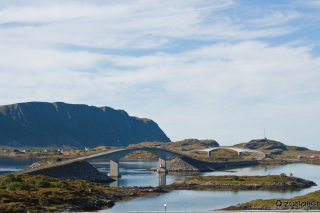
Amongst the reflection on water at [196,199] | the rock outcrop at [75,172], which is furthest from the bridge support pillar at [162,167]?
the reflection on water at [196,199]

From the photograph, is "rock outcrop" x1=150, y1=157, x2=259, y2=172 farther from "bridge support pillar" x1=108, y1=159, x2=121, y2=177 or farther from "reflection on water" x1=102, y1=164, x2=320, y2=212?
"reflection on water" x1=102, y1=164, x2=320, y2=212

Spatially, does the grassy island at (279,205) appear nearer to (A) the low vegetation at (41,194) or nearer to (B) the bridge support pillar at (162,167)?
(A) the low vegetation at (41,194)

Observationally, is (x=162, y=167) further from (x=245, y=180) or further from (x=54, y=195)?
(x=54, y=195)

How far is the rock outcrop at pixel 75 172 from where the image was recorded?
3525 inches

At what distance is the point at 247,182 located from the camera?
9662 cm

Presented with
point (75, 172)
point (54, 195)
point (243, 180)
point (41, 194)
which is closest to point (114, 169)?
point (75, 172)

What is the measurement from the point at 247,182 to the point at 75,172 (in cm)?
3873

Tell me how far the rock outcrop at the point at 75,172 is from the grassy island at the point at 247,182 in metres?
19.3

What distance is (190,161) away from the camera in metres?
152

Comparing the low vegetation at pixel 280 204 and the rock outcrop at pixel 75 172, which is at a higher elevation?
the rock outcrop at pixel 75 172

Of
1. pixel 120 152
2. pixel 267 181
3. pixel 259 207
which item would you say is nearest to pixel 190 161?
pixel 120 152

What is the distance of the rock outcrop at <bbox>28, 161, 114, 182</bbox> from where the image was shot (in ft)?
294

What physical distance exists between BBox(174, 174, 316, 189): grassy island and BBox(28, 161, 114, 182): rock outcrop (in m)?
19.3

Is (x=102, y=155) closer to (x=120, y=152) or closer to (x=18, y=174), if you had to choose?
(x=120, y=152)
